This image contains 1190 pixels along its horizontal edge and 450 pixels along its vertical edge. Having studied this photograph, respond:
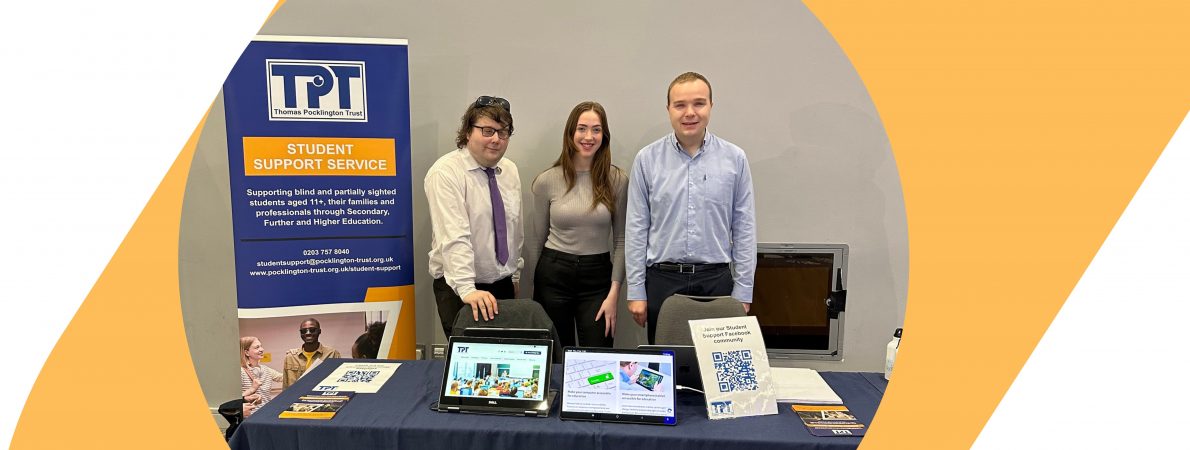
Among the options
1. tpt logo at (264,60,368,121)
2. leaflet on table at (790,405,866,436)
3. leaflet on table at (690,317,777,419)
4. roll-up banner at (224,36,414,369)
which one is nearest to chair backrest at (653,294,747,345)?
leaflet on table at (690,317,777,419)

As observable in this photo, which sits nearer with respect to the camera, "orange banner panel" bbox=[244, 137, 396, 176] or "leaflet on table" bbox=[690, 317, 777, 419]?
"leaflet on table" bbox=[690, 317, 777, 419]

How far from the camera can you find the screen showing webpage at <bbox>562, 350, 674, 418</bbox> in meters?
1.77

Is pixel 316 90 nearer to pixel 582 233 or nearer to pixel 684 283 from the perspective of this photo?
pixel 582 233

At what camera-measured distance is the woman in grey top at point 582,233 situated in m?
2.81

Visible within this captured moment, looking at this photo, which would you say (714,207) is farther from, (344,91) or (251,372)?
(251,372)

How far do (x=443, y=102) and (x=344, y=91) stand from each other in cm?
53

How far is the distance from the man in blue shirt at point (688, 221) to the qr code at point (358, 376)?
3.80ft

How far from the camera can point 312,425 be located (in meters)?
1.72

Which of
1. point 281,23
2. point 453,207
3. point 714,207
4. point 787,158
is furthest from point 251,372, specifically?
point 787,158

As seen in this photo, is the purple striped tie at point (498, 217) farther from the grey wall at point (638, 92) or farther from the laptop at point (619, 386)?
the laptop at point (619, 386)

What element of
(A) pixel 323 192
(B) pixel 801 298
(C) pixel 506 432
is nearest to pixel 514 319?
(C) pixel 506 432

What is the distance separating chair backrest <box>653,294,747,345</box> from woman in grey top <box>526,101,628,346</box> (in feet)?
1.95

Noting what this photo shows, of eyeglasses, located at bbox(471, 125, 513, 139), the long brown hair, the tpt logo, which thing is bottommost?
the long brown hair

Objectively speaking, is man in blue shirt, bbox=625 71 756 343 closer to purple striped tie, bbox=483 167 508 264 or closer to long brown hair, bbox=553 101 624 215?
long brown hair, bbox=553 101 624 215
